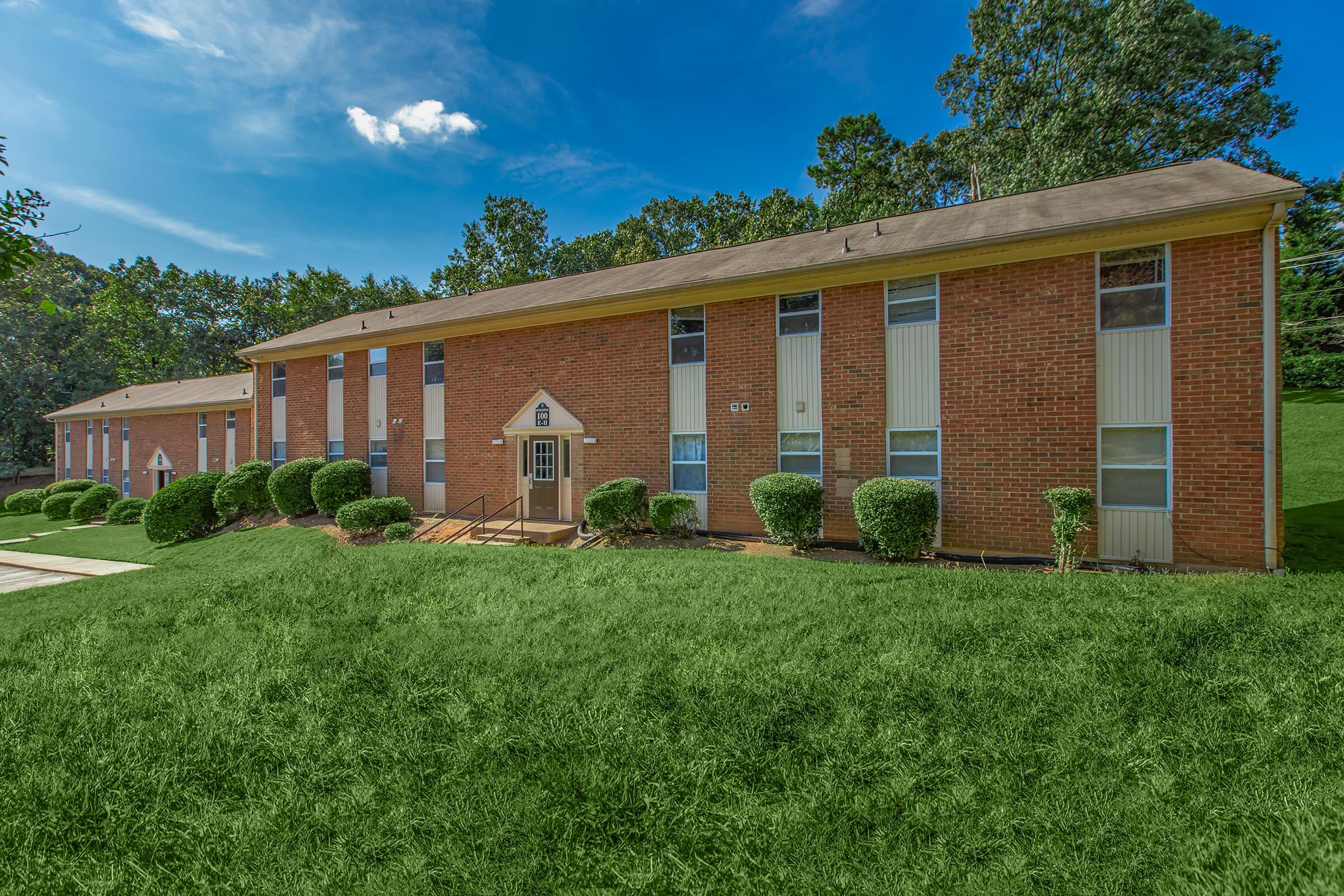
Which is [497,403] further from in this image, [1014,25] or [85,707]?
[1014,25]

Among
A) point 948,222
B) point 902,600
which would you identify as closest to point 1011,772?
point 902,600

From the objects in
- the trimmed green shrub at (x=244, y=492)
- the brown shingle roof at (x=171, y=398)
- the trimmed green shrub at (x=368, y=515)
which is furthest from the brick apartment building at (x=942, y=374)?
the brown shingle roof at (x=171, y=398)

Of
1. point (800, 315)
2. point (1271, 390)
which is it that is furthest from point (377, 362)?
point (1271, 390)

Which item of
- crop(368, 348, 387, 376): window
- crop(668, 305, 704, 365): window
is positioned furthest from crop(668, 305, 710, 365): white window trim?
crop(368, 348, 387, 376): window

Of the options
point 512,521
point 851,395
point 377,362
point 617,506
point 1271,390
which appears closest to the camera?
point 1271,390

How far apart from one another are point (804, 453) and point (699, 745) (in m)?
7.92

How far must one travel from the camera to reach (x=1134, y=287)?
8.60 meters

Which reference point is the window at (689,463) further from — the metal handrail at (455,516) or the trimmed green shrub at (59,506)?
the trimmed green shrub at (59,506)

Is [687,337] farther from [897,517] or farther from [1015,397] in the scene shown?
[1015,397]

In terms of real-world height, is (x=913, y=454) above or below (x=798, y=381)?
below

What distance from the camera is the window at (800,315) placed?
10.8 m

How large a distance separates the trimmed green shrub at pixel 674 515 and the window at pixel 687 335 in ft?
9.64

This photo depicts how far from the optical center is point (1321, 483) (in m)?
14.6

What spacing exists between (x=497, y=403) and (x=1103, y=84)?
2403 centimetres
